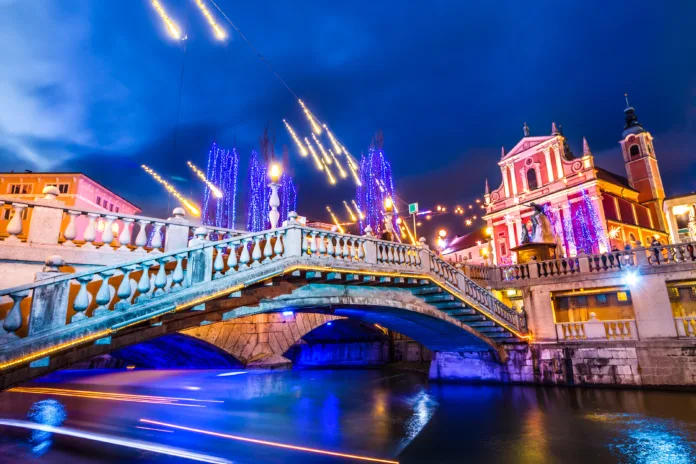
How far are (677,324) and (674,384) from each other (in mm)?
2260

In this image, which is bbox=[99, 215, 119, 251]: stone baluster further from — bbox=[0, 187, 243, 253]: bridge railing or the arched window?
the arched window

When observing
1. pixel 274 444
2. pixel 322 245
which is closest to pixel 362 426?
pixel 274 444

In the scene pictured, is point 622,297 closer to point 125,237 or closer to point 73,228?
point 125,237

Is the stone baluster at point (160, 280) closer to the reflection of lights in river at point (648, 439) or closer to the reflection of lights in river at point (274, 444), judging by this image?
the reflection of lights in river at point (274, 444)

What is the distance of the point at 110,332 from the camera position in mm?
6488

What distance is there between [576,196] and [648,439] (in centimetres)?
3403

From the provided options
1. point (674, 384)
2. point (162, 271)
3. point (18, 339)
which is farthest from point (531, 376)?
point (18, 339)

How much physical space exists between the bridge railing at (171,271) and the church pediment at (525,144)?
34518 mm

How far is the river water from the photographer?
7992 mm

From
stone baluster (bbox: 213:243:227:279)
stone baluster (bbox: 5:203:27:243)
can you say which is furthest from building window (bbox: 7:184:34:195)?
stone baluster (bbox: 213:243:227:279)

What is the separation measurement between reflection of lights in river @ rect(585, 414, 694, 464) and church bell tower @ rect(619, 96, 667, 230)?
4440cm

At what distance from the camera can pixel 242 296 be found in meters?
9.30

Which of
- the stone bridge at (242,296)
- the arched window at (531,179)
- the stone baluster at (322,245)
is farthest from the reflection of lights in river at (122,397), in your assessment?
the arched window at (531,179)

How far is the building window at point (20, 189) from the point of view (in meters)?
42.5
